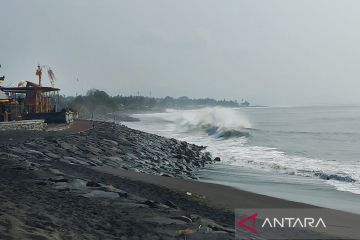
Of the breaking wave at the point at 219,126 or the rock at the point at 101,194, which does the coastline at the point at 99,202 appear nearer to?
the rock at the point at 101,194

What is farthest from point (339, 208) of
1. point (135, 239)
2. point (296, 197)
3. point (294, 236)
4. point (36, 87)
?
point (36, 87)

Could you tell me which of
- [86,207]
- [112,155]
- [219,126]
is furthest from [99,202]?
[219,126]

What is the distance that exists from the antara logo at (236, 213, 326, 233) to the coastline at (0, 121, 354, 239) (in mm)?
399

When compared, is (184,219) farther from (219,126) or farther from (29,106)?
(219,126)

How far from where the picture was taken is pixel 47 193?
30.2ft

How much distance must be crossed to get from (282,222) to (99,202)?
14.2ft

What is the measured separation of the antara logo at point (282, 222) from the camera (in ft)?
28.8

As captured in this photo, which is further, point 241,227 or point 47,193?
point 47,193

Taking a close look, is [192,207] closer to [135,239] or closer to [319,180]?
[135,239]

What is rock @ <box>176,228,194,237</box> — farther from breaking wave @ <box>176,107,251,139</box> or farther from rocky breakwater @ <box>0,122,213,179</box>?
breaking wave @ <box>176,107,251,139</box>

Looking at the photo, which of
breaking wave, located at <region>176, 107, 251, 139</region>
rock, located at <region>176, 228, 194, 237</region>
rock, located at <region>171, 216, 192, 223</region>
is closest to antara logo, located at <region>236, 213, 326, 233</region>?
rock, located at <region>171, 216, 192, 223</region>

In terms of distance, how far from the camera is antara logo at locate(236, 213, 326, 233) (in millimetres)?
8782

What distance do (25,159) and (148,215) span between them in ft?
22.7

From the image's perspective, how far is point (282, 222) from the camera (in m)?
9.59
